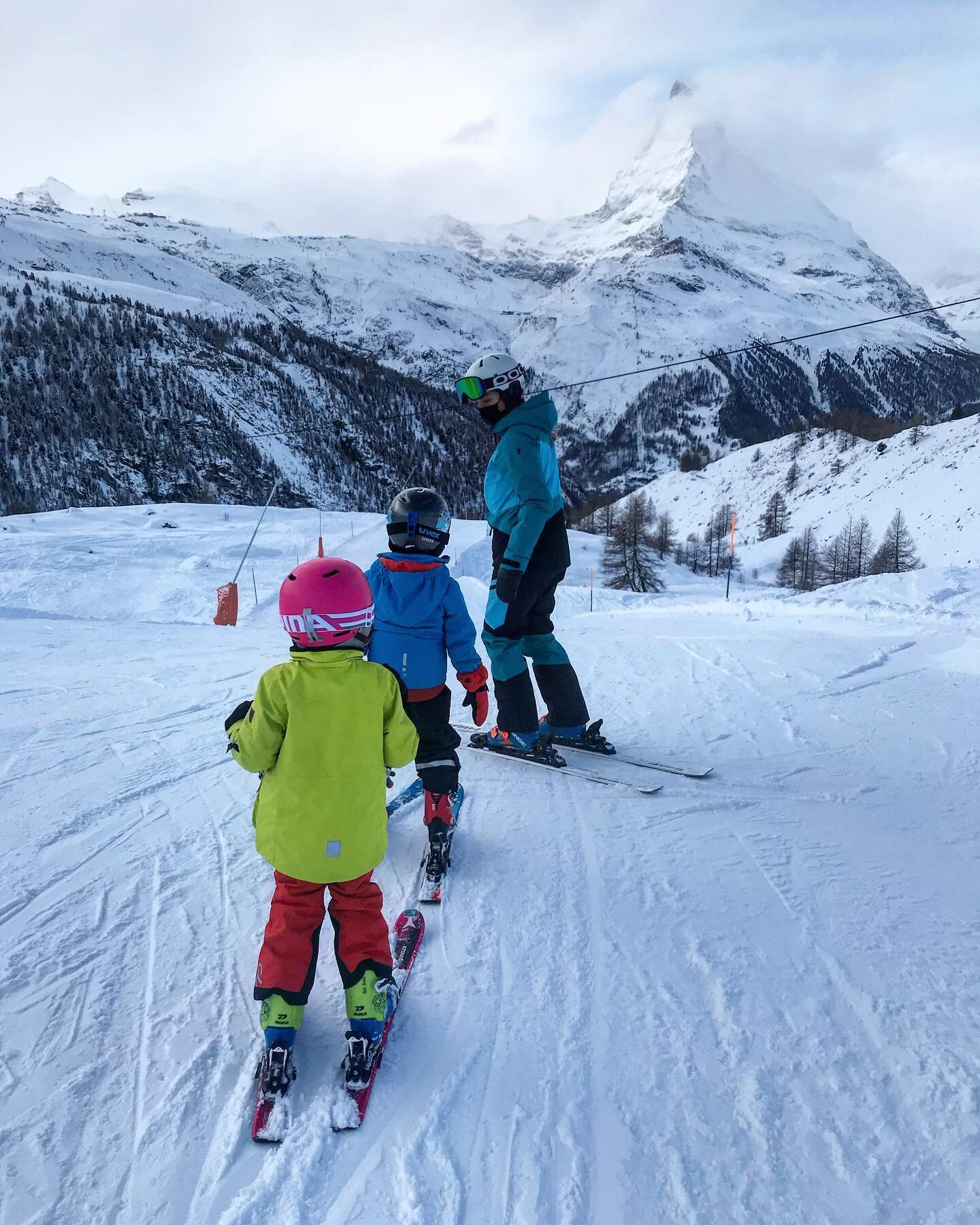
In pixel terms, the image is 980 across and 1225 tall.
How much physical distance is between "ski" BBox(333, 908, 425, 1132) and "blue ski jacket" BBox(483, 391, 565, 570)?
6.16ft

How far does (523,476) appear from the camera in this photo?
3691mm

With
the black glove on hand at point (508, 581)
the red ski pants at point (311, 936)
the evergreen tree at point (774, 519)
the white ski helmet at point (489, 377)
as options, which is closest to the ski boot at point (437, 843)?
the red ski pants at point (311, 936)

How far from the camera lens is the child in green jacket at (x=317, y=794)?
79.6 inches

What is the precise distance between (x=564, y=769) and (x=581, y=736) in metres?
0.38

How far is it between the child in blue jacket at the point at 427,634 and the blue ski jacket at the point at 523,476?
629 mm

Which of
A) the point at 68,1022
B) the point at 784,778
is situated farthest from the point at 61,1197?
the point at 784,778

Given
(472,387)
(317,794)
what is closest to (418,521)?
(472,387)

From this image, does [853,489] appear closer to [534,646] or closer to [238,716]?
[534,646]

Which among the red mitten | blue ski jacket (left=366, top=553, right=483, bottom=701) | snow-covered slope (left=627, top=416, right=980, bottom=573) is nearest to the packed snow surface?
the red mitten

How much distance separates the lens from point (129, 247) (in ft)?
514

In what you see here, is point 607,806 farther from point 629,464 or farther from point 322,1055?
point 629,464

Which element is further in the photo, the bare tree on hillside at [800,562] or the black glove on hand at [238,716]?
the bare tree on hillside at [800,562]

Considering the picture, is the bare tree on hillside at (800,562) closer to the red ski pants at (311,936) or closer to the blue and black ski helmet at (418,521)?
the blue and black ski helmet at (418,521)

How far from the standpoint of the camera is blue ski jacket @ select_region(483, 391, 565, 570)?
369 cm
